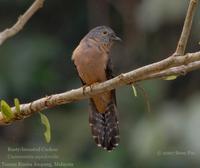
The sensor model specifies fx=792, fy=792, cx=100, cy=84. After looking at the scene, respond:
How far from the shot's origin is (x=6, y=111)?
4797 mm

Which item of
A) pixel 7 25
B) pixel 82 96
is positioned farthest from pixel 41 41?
pixel 82 96

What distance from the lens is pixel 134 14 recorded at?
984cm

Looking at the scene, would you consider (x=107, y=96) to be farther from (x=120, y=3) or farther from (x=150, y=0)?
(x=120, y=3)

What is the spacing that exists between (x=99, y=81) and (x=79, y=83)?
10.7 feet

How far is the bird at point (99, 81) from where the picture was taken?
607 centimetres

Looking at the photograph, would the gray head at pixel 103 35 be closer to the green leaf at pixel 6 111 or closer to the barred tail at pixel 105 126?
the barred tail at pixel 105 126

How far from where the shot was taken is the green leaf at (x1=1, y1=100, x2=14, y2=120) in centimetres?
477

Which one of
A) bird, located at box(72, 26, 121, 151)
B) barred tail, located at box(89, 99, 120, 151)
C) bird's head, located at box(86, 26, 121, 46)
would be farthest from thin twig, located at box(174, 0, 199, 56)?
bird's head, located at box(86, 26, 121, 46)

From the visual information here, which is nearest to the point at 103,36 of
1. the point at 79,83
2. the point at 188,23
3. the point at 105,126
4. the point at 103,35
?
the point at 103,35

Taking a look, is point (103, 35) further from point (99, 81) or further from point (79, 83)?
point (79, 83)

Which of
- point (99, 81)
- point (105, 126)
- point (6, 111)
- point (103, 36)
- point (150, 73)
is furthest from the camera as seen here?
point (103, 36)

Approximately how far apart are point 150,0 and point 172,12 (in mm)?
289

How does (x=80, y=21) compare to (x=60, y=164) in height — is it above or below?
above

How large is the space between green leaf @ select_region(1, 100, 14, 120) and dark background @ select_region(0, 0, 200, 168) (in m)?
2.86
